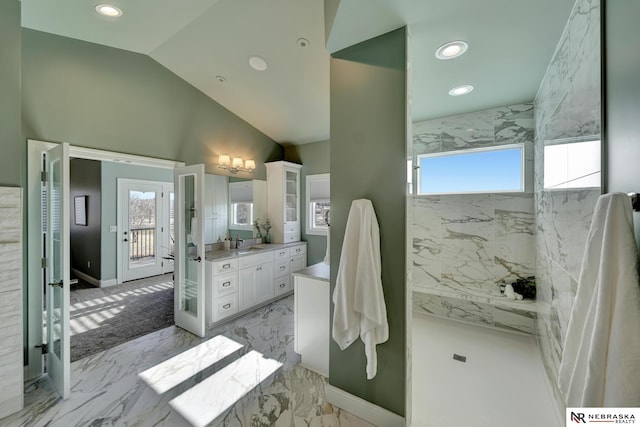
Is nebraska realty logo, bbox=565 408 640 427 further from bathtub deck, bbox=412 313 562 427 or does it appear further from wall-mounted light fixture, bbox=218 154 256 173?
wall-mounted light fixture, bbox=218 154 256 173

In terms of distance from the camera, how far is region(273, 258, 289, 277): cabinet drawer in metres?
3.96

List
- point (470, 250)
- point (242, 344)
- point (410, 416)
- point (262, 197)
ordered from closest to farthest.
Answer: point (410, 416)
point (242, 344)
point (470, 250)
point (262, 197)

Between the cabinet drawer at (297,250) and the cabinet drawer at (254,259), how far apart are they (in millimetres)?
496

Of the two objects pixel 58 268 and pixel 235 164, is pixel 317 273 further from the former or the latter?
pixel 235 164

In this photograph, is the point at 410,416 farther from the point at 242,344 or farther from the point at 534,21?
the point at 534,21

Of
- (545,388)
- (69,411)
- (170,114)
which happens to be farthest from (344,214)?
(170,114)

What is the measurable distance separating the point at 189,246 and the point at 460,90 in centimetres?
358

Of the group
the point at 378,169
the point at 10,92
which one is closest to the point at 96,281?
the point at 10,92

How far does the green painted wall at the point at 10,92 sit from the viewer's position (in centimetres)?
180

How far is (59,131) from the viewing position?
2.30m

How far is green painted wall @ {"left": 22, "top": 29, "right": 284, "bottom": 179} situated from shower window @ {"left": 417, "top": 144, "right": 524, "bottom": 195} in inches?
119

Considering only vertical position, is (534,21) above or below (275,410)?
above

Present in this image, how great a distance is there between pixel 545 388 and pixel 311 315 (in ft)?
6.54

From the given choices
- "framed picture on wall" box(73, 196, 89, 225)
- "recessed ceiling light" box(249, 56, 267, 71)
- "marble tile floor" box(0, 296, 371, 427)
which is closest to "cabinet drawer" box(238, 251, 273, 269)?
"marble tile floor" box(0, 296, 371, 427)
